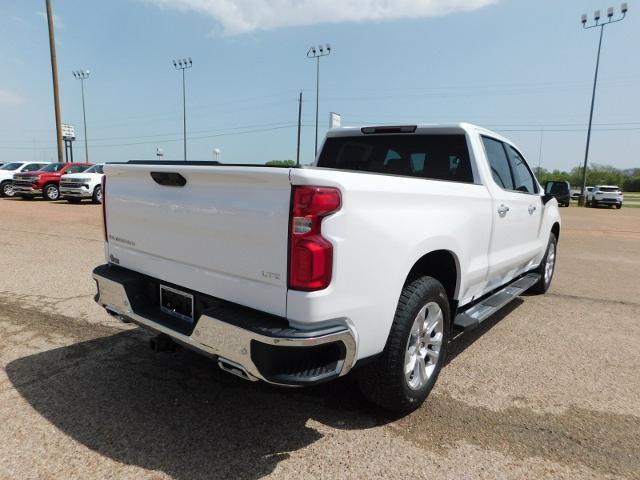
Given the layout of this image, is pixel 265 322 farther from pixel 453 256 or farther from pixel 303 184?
pixel 453 256

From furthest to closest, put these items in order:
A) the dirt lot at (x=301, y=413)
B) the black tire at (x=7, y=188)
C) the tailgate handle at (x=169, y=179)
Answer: the black tire at (x=7, y=188), the tailgate handle at (x=169, y=179), the dirt lot at (x=301, y=413)

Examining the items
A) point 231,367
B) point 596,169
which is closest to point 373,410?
point 231,367

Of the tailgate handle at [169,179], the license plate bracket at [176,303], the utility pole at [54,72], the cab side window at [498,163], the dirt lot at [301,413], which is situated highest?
the utility pole at [54,72]

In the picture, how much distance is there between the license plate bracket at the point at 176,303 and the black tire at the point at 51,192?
818 inches

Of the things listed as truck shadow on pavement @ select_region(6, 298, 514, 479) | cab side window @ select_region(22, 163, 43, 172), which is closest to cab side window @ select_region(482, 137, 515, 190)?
truck shadow on pavement @ select_region(6, 298, 514, 479)

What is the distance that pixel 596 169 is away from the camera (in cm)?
11956

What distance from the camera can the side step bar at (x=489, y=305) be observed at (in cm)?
337

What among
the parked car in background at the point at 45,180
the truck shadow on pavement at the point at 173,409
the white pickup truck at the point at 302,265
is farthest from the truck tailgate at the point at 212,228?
the parked car in background at the point at 45,180

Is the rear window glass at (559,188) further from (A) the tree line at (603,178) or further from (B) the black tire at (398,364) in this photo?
(A) the tree line at (603,178)

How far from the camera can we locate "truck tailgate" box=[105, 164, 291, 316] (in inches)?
85.7

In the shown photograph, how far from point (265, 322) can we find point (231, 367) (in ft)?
1.12

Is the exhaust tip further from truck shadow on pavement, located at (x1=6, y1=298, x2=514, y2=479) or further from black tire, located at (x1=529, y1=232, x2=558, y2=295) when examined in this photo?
black tire, located at (x1=529, y1=232, x2=558, y2=295)

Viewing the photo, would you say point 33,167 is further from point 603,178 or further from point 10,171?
point 603,178

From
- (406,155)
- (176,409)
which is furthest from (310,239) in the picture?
(406,155)
